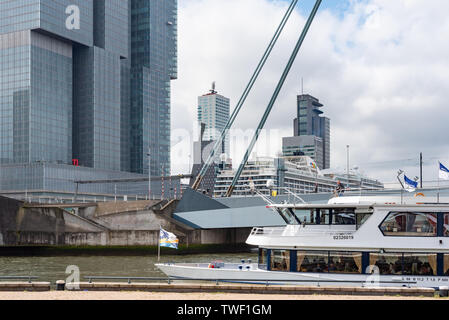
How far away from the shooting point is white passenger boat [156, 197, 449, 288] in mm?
22609

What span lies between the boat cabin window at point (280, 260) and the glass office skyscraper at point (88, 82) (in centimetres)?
10455

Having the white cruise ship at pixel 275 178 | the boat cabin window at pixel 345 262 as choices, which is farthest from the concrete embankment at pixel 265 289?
the white cruise ship at pixel 275 178

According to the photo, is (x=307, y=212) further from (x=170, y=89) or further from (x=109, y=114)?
(x=170, y=89)

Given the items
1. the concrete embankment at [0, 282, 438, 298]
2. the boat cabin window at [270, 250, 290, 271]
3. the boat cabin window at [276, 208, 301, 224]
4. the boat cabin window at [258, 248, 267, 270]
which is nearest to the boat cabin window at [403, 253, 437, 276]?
the concrete embankment at [0, 282, 438, 298]

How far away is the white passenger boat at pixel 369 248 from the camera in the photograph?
2261cm

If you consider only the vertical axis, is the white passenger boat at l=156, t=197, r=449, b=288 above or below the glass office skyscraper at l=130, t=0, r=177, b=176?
below

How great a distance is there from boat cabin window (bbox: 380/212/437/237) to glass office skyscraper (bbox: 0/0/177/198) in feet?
352

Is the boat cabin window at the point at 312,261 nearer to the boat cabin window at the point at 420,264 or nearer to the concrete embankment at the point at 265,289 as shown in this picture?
the boat cabin window at the point at 420,264

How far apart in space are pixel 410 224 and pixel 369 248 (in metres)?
1.81

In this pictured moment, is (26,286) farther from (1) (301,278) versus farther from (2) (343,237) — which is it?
(2) (343,237)

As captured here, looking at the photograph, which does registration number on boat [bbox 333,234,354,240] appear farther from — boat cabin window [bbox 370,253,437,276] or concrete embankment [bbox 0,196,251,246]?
concrete embankment [bbox 0,196,251,246]

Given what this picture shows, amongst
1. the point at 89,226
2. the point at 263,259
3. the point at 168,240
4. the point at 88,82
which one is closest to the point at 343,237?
the point at 263,259
